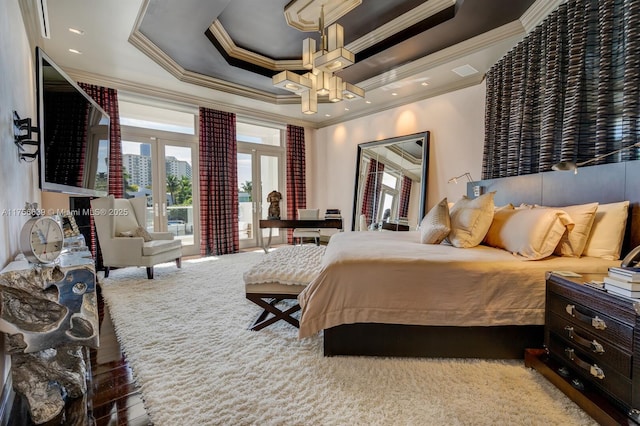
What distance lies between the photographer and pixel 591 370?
4.69 ft

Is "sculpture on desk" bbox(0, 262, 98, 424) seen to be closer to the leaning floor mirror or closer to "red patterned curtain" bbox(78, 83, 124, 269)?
"red patterned curtain" bbox(78, 83, 124, 269)

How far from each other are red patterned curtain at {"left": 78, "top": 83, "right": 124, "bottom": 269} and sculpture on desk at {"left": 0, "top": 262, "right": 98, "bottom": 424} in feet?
10.4

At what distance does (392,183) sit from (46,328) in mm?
4807

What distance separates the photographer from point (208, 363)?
6.07 ft

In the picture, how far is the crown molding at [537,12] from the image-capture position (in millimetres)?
2586

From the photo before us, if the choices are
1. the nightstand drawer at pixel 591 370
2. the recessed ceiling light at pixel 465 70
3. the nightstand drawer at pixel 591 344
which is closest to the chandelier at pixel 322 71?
the recessed ceiling light at pixel 465 70

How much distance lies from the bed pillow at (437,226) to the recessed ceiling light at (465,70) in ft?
7.34

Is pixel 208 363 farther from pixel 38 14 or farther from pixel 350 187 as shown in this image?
pixel 350 187

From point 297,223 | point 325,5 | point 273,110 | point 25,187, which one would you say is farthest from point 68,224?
point 273,110

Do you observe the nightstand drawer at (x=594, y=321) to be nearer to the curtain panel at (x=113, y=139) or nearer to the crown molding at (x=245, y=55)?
the crown molding at (x=245, y=55)

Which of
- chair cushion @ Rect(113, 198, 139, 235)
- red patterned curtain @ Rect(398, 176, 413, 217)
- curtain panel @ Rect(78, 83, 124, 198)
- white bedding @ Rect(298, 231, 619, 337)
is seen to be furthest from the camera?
red patterned curtain @ Rect(398, 176, 413, 217)

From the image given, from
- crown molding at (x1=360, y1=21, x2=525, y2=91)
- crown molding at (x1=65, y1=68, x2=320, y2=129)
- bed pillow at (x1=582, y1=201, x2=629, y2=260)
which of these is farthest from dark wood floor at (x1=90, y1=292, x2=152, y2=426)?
crown molding at (x1=360, y1=21, x2=525, y2=91)

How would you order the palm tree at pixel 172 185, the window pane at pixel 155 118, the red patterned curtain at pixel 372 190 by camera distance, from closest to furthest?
the window pane at pixel 155 118 < the palm tree at pixel 172 185 < the red patterned curtain at pixel 372 190

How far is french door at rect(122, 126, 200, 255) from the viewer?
188 inches
